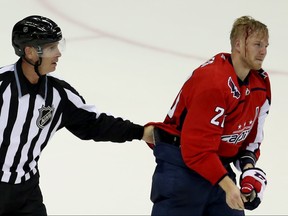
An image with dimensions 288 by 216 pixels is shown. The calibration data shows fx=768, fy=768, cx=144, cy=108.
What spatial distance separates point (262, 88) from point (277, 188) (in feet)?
3.97

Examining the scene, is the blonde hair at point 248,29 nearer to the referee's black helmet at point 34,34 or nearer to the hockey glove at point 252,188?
the hockey glove at point 252,188

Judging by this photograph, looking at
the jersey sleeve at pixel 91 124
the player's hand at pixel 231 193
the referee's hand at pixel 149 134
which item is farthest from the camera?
the referee's hand at pixel 149 134

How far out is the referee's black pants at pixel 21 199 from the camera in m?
2.72

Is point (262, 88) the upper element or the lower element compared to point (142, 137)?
upper

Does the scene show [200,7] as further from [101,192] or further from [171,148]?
[171,148]

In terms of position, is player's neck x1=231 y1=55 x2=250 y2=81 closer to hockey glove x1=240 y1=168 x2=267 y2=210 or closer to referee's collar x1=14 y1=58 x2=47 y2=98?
hockey glove x1=240 y1=168 x2=267 y2=210

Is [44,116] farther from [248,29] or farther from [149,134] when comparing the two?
[248,29]

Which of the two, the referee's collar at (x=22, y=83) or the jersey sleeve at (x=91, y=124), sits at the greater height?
the referee's collar at (x=22, y=83)

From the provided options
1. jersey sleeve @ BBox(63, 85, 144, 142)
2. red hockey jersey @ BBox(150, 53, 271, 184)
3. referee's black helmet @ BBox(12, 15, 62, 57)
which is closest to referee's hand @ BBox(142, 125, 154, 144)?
jersey sleeve @ BBox(63, 85, 144, 142)

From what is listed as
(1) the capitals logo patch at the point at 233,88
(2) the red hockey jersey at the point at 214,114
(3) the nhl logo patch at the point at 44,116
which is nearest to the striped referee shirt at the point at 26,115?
(3) the nhl logo patch at the point at 44,116

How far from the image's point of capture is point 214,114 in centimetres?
263

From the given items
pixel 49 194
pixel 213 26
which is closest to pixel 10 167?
pixel 49 194

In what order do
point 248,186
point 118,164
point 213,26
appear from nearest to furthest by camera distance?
point 248,186 < point 118,164 < point 213,26

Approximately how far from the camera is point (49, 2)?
6.43 metres
